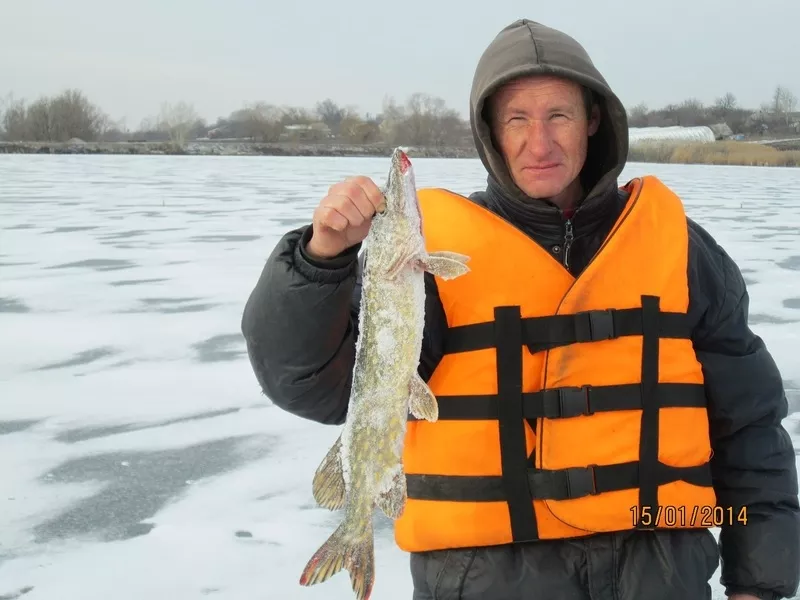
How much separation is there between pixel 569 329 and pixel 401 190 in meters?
0.77

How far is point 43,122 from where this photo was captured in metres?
59.0

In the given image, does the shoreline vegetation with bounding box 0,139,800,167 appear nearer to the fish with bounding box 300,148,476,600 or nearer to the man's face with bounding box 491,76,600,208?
the man's face with bounding box 491,76,600,208

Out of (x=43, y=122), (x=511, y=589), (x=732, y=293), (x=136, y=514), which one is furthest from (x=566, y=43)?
(x=43, y=122)

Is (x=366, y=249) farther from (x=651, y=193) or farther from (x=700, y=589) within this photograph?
(x=700, y=589)

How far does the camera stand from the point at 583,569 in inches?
83.8

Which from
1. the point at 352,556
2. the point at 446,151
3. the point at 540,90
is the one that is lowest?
the point at 352,556

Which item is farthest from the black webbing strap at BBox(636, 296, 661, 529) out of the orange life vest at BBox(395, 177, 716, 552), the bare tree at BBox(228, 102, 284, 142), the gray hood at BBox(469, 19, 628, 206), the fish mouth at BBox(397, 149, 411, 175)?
the bare tree at BBox(228, 102, 284, 142)

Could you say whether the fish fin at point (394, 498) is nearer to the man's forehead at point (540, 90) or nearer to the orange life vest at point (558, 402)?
the orange life vest at point (558, 402)

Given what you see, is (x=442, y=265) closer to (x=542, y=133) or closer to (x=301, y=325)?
(x=301, y=325)

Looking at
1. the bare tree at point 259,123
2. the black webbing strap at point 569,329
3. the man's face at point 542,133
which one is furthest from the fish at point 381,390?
the bare tree at point 259,123

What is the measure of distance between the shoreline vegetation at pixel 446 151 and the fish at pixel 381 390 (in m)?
28.9

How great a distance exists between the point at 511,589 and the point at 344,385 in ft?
2.41

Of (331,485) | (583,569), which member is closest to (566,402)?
(583,569)

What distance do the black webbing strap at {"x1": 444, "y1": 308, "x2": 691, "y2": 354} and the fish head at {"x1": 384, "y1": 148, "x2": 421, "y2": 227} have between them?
0.58 metres
